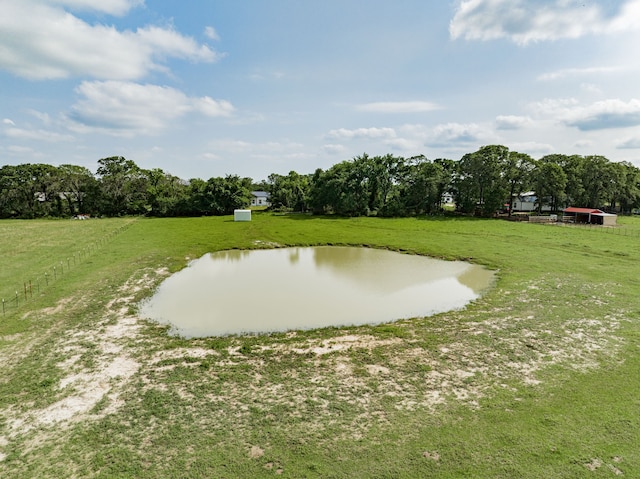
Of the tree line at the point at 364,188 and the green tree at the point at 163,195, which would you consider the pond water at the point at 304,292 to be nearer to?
the tree line at the point at 364,188

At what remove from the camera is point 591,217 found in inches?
1676

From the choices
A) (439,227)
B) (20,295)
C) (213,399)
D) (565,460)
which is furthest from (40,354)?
(439,227)

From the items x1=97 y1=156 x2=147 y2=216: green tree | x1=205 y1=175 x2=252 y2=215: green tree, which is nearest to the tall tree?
x1=205 y1=175 x2=252 y2=215: green tree

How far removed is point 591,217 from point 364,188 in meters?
27.8

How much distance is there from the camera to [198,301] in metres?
15.0

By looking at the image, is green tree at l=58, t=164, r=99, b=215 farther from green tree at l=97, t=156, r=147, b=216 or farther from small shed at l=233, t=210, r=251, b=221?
small shed at l=233, t=210, r=251, b=221

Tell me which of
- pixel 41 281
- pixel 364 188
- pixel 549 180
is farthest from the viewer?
pixel 364 188

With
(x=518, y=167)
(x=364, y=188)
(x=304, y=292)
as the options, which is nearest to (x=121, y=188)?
(x=364, y=188)

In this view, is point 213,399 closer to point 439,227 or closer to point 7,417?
point 7,417

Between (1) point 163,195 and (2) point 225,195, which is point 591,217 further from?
(1) point 163,195

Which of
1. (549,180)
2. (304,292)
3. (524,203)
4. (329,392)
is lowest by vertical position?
(329,392)

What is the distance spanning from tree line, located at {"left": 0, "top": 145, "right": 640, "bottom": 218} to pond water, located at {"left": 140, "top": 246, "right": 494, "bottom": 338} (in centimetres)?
2862

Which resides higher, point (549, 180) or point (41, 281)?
point (549, 180)

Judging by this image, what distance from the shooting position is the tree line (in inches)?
1895
